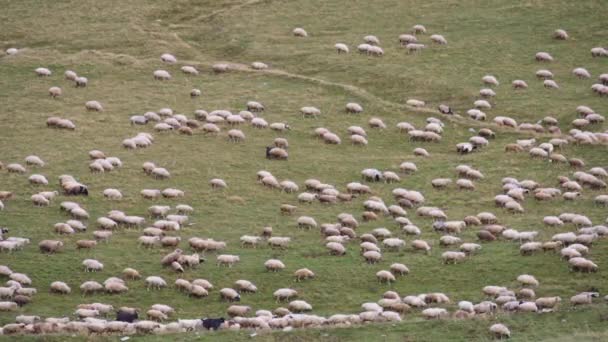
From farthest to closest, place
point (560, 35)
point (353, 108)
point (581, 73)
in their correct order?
1. point (560, 35)
2. point (581, 73)
3. point (353, 108)

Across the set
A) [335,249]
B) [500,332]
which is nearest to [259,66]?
[335,249]

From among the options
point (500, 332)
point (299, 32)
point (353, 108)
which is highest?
point (299, 32)

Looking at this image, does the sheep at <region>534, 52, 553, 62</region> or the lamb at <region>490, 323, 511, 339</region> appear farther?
the sheep at <region>534, 52, 553, 62</region>

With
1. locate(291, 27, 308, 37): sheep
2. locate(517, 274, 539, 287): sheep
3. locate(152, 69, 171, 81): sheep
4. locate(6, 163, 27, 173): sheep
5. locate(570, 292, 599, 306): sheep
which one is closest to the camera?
locate(570, 292, 599, 306): sheep

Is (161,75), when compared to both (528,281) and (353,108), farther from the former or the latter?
(528,281)

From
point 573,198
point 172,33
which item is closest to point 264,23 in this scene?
point 172,33

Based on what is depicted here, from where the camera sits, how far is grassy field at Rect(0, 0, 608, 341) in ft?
128

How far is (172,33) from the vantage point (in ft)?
227

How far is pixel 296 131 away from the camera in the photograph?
54.2 m

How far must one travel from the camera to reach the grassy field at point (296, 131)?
39156 mm

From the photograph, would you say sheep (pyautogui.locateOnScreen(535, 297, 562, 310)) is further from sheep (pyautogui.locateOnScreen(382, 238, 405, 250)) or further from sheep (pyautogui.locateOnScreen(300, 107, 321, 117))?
sheep (pyautogui.locateOnScreen(300, 107, 321, 117))

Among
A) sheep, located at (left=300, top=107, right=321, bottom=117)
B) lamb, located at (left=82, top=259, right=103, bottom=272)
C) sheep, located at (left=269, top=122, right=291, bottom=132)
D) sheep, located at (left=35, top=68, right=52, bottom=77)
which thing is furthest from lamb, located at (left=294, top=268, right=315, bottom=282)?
sheep, located at (left=35, top=68, right=52, bottom=77)

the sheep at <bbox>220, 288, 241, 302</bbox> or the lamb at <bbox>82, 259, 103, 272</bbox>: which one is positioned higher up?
the lamb at <bbox>82, 259, 103, 272</bbox>

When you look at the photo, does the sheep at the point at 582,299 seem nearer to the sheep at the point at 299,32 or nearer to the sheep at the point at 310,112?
the sheep at the point at 310,112
